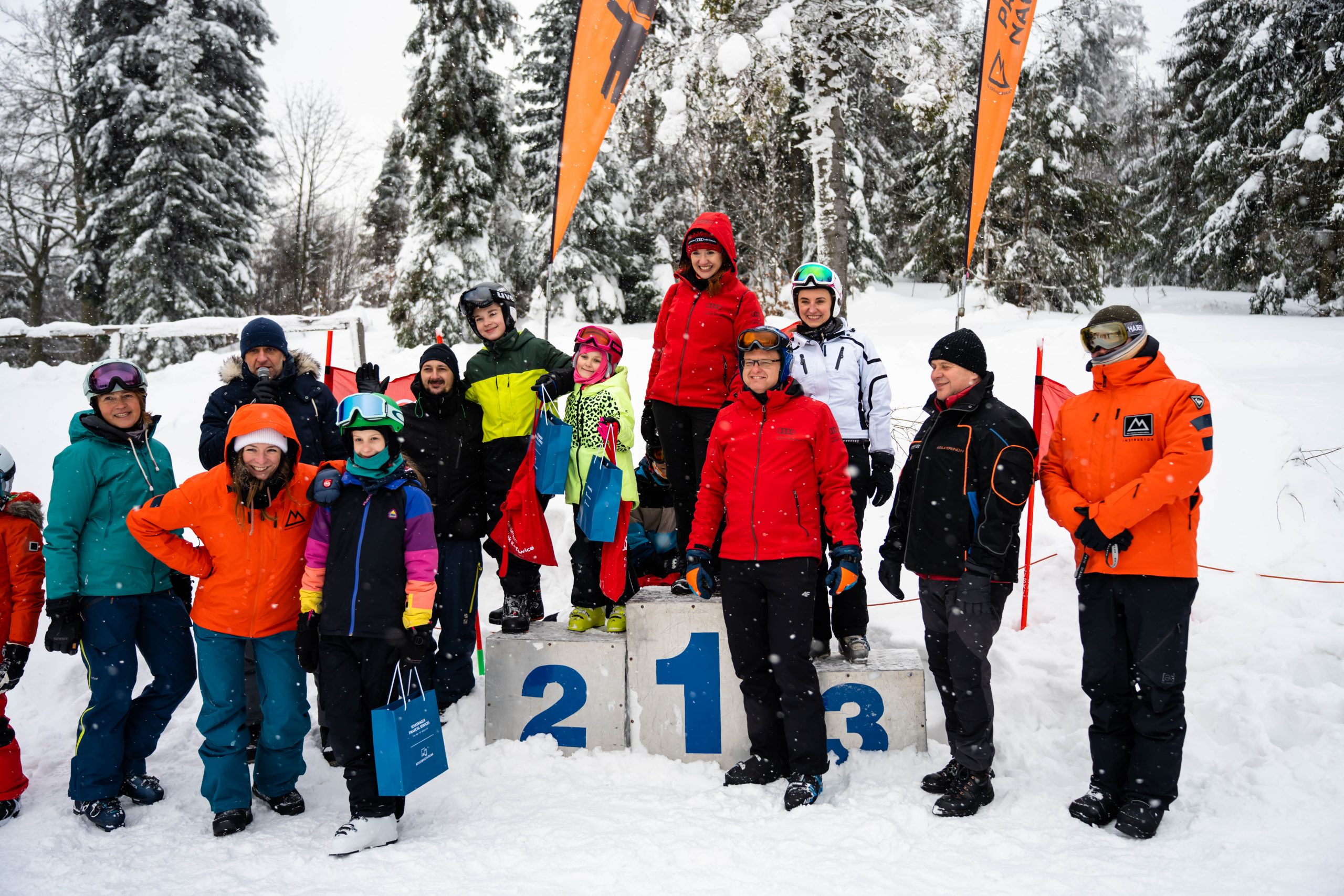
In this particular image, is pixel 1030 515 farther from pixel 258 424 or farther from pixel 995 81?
pixel 258 424

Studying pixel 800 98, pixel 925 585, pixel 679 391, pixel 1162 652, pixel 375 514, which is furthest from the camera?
pixel 800 98

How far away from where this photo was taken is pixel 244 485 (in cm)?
338

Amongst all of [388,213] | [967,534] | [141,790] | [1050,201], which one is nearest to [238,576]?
[141,790]

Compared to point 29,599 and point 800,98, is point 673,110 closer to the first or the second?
point 800,98

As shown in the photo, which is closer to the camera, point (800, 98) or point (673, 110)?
point (673, 110)

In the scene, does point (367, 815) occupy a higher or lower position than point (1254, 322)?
lower

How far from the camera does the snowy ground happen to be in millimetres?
2951

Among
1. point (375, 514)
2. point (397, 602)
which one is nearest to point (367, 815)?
point (397, 602)

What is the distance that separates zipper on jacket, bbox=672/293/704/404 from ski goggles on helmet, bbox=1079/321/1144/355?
187 cm

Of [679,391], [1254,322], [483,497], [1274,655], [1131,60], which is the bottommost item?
[1274,655]

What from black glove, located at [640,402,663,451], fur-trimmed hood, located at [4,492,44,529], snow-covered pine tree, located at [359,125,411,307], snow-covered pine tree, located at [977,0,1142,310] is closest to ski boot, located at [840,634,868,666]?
black glove, located at [640,402,663,451]

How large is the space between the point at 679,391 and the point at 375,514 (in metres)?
1.65

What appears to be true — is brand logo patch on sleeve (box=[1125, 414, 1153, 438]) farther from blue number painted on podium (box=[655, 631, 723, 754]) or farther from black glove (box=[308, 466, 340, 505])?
black glove (box=[308, 466, 340, 505])

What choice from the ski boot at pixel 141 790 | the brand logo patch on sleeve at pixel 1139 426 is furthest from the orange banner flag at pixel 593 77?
the ski boot at pixel 141 790
